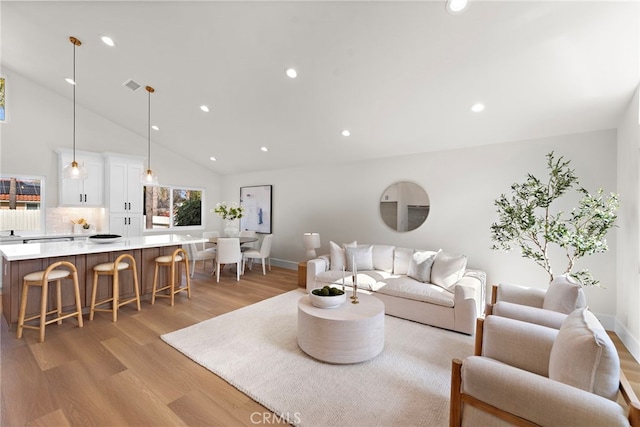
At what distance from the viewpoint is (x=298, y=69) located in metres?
3.29

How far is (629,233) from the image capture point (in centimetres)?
282

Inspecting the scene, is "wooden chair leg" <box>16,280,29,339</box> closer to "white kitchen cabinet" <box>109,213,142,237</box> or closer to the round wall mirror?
"white kitchen cabinet" <box>109,213,142,237</box>

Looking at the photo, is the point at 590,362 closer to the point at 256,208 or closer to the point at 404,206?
the point at 404,206

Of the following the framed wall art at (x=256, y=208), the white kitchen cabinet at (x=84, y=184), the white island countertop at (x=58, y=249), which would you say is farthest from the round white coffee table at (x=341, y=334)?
the white kitchen cabinet at (x=84, y=184)

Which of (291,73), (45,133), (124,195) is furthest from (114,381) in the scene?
(45,133)

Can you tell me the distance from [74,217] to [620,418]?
26.0 feet

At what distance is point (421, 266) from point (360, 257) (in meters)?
1.03

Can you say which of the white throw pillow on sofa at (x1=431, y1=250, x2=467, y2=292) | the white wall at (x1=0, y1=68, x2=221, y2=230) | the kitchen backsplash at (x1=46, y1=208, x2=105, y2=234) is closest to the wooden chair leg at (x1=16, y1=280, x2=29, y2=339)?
the kitchen backsplash at (x1=46, y1=208, x2=105, y2=234)

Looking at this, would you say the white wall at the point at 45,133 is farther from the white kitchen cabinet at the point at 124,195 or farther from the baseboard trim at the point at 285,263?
the baseboard trim at the point at 285,263

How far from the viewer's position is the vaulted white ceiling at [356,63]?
2.34 m

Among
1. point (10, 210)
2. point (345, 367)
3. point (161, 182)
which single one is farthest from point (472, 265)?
point (10, 210)

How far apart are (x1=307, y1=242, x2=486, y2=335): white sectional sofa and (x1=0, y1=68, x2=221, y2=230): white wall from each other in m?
5.05

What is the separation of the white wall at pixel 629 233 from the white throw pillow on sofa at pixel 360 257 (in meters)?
2.98

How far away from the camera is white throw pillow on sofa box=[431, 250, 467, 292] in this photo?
358cm
